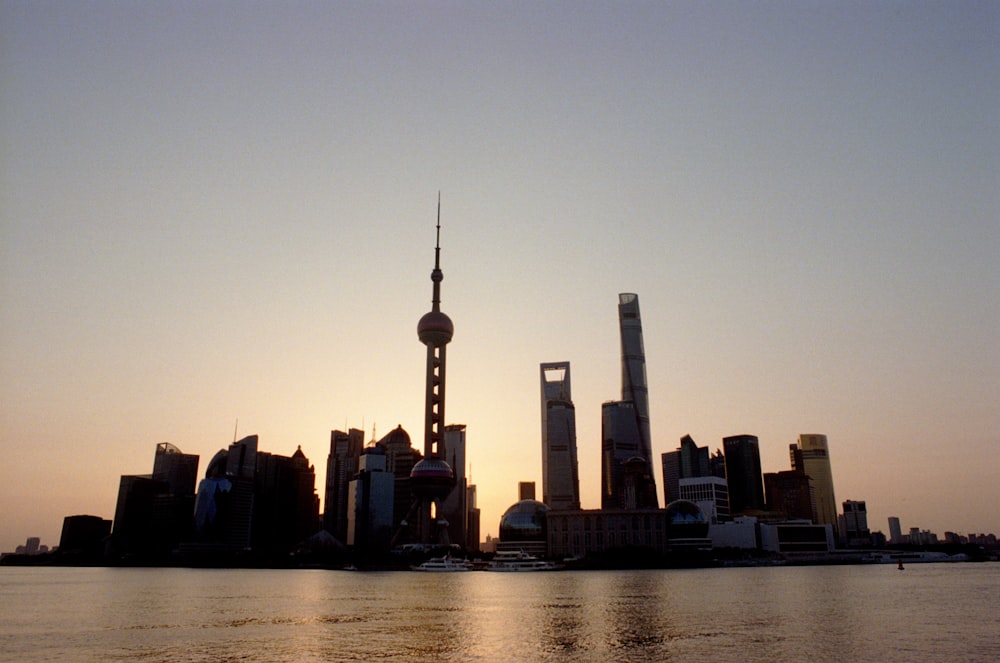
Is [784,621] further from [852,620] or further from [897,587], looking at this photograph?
[897,587]

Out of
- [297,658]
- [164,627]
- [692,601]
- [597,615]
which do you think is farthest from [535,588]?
[297,658]

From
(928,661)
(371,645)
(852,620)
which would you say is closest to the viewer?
(928,661)

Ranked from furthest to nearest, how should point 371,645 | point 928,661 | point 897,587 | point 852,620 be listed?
1. point 897,587
2. point 852,620
3. point 371,645
4. point 928,661

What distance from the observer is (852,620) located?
294 ft

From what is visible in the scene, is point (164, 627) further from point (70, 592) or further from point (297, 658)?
point (70, 592)

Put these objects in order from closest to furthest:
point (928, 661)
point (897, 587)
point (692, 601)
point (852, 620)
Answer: point (928, 661), point (852, 620), point (692, 601), point (897, 587)

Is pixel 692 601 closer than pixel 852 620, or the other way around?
pixel 852 620

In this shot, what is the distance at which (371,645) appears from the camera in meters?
70.4

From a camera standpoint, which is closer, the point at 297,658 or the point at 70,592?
the point at 297,658

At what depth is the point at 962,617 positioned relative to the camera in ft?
304

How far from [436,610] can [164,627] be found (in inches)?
1416

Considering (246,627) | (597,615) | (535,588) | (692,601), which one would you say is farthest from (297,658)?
(535,588)

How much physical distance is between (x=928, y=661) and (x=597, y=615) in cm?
4189

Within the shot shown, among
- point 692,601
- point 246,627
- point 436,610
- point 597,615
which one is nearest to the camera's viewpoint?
point 246,627
